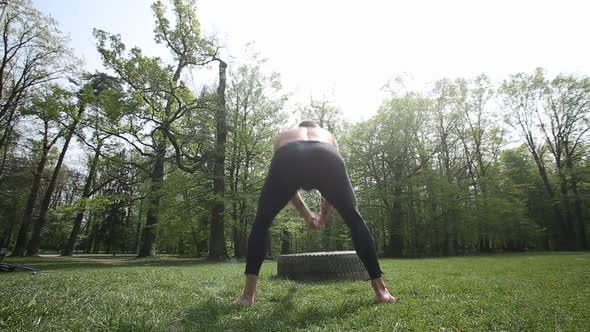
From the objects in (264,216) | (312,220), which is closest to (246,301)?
(264,216)

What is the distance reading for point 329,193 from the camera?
280 centimetres

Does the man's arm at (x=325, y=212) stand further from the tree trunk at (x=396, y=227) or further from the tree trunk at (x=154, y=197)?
the tree trunk at (x=396, y=227)

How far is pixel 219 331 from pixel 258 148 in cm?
1766

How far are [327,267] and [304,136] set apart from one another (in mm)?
2612

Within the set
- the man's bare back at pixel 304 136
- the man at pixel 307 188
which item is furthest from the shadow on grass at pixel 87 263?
the man's bare back at pixel 304 136

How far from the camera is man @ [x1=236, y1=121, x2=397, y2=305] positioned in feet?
8.91

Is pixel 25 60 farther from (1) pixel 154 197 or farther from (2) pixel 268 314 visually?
(2) pixel 268 314

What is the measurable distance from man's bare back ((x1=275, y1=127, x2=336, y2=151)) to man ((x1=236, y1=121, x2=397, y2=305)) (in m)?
0.03

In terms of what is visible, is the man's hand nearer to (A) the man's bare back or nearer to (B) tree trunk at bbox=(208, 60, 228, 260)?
(A) the man's bare back

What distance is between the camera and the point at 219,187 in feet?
56.3

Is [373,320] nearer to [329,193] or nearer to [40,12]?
[329,193]

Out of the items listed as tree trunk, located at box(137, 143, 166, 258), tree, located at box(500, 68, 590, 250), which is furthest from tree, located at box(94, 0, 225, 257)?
tree, located at box(500, 68, 590, 250)

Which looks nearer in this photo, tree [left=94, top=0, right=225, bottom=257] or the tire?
the tire

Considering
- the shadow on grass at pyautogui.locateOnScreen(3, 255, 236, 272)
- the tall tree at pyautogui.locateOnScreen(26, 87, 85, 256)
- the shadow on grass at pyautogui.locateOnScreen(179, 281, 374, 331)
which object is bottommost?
the shadow on grass at pyautogui.locateOnScreen(3, 255, 236, 272)
